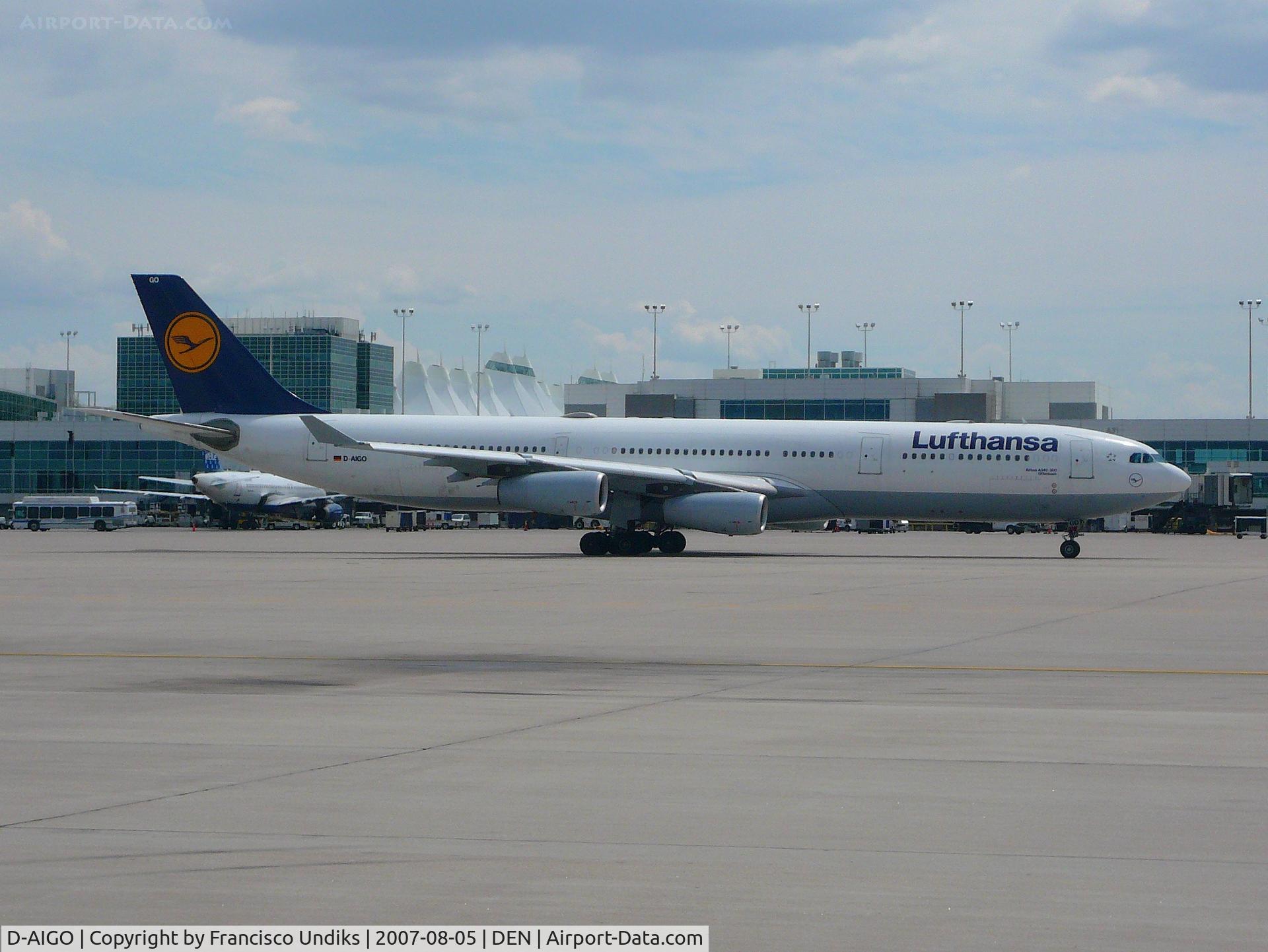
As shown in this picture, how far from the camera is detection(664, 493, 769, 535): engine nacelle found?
4225cm

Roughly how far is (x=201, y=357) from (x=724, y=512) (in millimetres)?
18016

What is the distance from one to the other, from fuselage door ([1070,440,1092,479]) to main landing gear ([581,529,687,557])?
447 inches

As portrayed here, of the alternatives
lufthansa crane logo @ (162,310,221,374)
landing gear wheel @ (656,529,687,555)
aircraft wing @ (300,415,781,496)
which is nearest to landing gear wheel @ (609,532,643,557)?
landing gear wheel @ (656,529,687,555)

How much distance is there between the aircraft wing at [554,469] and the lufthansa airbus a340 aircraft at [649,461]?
0.06 m

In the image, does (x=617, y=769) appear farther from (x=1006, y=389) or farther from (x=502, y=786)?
(x=1006, y=389)

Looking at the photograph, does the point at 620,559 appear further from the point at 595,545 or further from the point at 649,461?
the point at 649,461

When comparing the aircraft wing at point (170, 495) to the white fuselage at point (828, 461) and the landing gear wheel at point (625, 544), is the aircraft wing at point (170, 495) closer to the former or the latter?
the white fuselage at point (828, 461)

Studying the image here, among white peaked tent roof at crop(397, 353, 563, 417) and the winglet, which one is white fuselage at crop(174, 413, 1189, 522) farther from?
white peaked tent roof at crop(397, 353, 563, 417)

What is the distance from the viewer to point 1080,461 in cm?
4481

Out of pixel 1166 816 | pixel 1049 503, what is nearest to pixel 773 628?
pixel 1166 816

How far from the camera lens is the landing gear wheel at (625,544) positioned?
45.1 metres

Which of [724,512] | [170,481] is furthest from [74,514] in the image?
[724,512]

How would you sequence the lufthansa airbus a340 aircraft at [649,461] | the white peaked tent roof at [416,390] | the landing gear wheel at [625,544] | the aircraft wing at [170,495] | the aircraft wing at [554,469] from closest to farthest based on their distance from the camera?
the aircraft wing at [554,469], the lufthansa airbus a340 aircraft at [649,461], the landing gear wheel at [625,544], the aircraft wing at [170,495], the white peaked tent roof at [416,390]

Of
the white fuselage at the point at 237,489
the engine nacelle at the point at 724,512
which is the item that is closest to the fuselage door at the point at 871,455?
the engine nacelle at the point at 724,512
